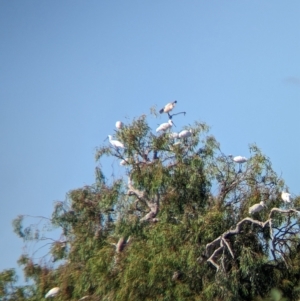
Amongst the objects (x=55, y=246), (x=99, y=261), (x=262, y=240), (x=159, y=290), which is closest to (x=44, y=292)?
(x=55, y=246)

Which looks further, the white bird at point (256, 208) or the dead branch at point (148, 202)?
the dead branch at point (148, 202)

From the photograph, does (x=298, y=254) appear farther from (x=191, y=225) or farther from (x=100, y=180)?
(x=100, y=180)

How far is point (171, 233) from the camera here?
1414 cm

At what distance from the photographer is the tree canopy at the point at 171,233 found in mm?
13734

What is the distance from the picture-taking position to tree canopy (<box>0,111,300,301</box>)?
1373 centimetres

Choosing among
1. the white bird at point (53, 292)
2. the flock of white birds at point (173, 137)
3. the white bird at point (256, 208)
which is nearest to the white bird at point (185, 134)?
the flock of white birds at point (173, 137)

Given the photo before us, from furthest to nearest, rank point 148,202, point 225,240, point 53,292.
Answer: point 148,202 < point 53,292 < point 225,240

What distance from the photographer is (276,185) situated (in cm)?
1511

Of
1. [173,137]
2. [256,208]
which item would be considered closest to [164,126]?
[173,137]

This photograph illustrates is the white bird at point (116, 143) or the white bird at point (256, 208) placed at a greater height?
the white bird at point (116, 143)

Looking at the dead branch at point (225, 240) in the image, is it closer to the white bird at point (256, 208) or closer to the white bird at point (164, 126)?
the white bird at point (256, 208)

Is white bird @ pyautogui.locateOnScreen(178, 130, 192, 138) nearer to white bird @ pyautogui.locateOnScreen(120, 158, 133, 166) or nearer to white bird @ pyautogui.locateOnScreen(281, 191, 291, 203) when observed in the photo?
white bird @ pyautogui.locateOnScreen(120, 158, 133, 166)

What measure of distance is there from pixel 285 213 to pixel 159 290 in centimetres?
261

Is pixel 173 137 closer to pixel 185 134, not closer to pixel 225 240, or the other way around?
pixel 185 134
